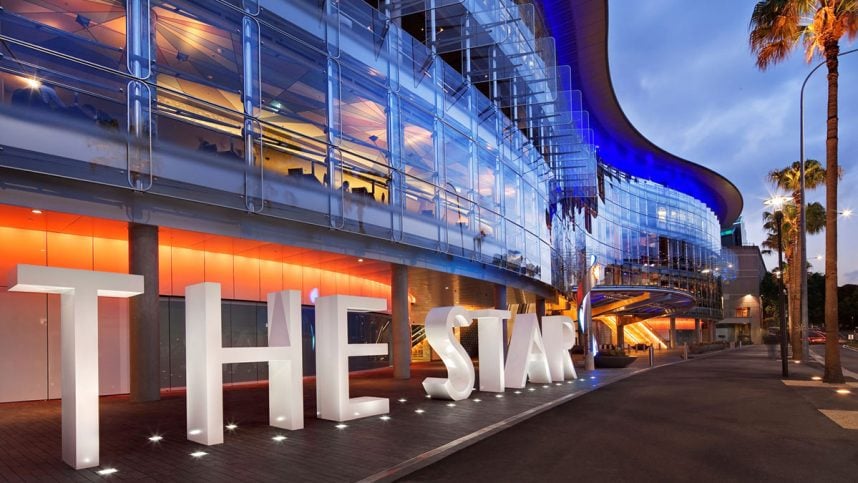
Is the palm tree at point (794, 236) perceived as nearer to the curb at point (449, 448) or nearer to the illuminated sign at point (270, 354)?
the illuminated sign at point (270, 354)

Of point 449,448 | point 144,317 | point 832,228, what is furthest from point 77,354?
point 832,228

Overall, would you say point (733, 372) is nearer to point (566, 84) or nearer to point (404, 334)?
point (404, 334)

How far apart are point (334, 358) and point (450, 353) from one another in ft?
13.8

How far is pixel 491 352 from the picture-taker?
716 inches

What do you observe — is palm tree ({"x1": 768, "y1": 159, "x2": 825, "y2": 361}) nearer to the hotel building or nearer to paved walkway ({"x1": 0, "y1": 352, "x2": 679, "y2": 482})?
the hotel building

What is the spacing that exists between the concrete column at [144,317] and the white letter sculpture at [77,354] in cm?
660

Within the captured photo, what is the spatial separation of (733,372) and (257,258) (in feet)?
64.0

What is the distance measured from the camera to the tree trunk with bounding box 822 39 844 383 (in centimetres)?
2150

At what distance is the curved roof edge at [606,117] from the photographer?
35.6 m

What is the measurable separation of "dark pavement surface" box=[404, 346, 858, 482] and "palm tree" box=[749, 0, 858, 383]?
15.4 feet

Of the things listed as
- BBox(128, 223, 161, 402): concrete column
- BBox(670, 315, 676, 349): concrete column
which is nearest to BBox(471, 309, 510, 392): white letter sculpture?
BBox(128, 223, 161, 402): concrete column

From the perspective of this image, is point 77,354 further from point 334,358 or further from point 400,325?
point 400,325

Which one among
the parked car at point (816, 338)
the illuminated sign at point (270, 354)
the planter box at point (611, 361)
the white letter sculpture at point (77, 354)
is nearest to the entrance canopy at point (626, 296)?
the planter box at point (611, 361)

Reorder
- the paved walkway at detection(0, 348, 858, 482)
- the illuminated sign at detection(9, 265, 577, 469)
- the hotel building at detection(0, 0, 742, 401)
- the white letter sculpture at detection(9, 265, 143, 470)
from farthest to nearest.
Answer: the hotel building at detection(0, 0, 742, 401) → the illuminated sign at detection(9, 265, 577, 469) → the white letter sculpture at detection(9, 265, 143, 470) → the paved walkway at detection(0, 348, 858, 482)
